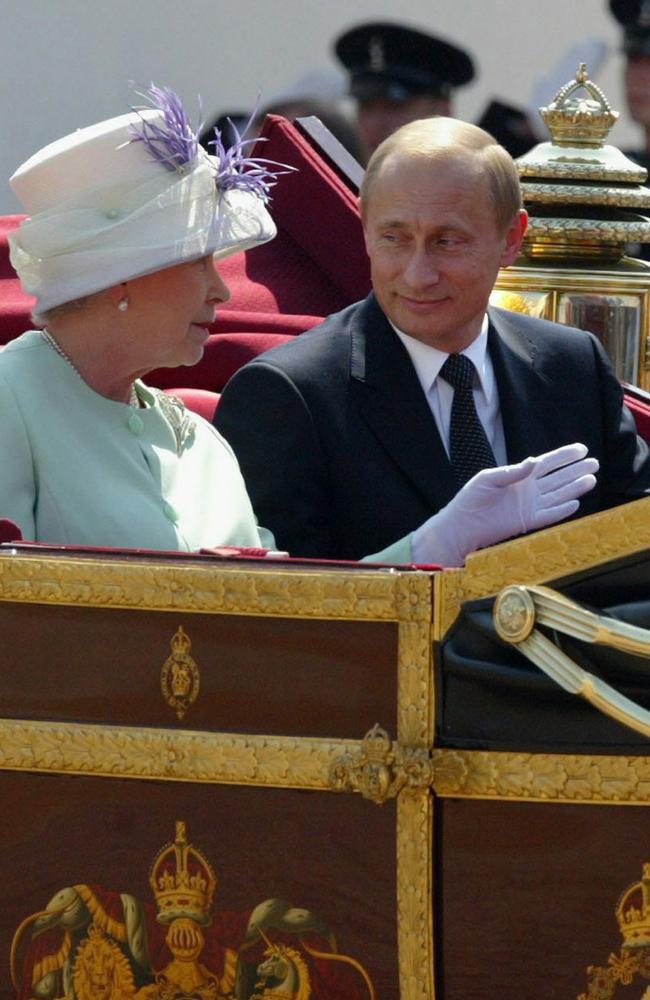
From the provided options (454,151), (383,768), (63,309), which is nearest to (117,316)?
(63,309)

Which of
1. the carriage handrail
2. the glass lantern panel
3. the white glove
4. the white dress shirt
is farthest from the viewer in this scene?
the glass lantern panel

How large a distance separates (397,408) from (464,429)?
84 millimetres

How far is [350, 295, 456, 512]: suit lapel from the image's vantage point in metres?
2.36

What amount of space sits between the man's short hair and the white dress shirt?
0.56 feet

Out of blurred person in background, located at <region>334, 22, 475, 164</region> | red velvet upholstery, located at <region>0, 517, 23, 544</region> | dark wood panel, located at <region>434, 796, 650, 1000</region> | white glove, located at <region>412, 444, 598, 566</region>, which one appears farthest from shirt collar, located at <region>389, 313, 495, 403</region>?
blurred person in background, located at <region>334, 22, 475, 164</region>

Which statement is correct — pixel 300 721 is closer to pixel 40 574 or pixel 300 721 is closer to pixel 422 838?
pixel 422 838

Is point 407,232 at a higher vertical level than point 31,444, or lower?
higher

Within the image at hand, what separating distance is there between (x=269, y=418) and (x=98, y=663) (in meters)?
0.63

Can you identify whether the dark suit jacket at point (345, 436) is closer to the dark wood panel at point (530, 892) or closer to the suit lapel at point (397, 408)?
the suit lapel at point (397, 408)

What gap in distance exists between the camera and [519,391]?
2506mm

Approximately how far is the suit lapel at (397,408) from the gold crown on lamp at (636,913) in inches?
27.9

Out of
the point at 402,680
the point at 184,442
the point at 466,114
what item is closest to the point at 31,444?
the point at 184,442

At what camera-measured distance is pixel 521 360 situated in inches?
100

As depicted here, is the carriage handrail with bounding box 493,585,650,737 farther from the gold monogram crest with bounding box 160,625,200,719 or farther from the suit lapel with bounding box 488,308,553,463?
the suit lapel with bounding box 488,308,553,463
